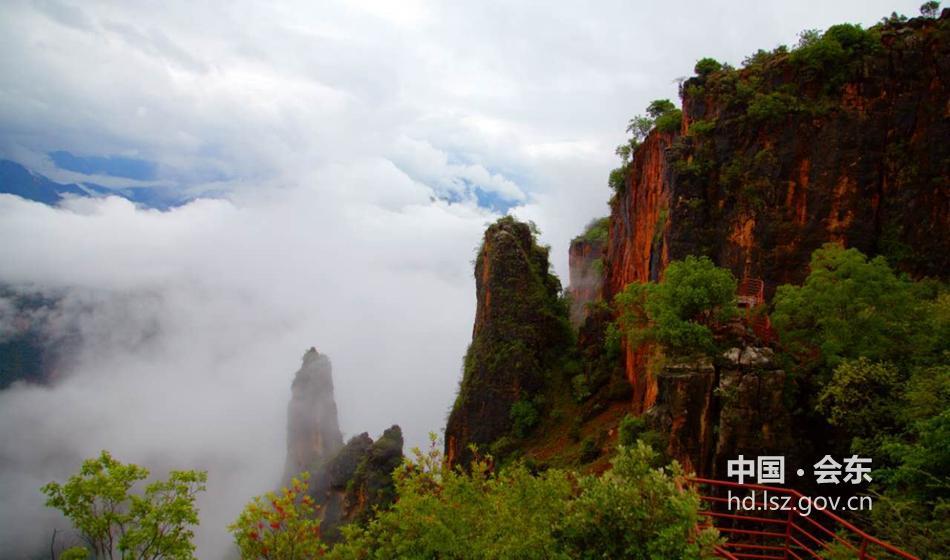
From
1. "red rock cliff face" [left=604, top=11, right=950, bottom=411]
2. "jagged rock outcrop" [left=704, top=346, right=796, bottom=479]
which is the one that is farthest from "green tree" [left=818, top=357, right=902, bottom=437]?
"red rock cliff face" [left=604, top=11, right=950, bottom=411]

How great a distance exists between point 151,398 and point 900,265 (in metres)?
181

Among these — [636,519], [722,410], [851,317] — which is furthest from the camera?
[851,317]

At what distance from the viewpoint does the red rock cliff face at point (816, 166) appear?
26812 millimetres

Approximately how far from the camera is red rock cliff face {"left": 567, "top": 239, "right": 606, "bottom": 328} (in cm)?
5719

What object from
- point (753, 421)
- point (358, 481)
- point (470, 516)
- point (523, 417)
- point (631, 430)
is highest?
point (753, 421)

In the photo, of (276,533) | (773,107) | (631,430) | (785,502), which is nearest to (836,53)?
(773,107)

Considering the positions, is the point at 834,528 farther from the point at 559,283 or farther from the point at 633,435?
the point at 559,283

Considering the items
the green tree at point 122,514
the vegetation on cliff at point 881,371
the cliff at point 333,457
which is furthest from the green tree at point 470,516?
the cliff at point 333,457

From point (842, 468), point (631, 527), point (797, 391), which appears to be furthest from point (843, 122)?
point (631, 527)

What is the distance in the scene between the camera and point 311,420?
8594 cm

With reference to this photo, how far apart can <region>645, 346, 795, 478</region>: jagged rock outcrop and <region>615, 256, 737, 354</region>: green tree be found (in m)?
0.86

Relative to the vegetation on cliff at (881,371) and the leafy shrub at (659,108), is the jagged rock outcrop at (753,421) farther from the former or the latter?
the leafy shrub at (659,108)

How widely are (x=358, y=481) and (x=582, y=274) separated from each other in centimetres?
3528

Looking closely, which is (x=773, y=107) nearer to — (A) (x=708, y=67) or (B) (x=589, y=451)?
(A) (x=708, y=67)
